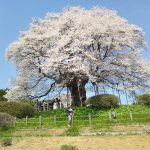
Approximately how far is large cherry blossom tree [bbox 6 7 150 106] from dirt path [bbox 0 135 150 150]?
693 inches

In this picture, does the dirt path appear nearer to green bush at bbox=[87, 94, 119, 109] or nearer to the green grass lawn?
the green grass lawn

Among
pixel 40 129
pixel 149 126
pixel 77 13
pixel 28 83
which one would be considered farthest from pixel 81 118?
pixel 77 13

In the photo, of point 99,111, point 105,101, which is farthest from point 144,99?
point 99,111

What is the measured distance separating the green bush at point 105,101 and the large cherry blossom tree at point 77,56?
8.09 ft

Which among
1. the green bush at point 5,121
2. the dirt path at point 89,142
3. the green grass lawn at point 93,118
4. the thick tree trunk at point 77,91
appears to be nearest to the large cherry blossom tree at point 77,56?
the thick tree trunk at point 77,91

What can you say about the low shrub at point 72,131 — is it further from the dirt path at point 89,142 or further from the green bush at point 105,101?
the green bush at point 105,101

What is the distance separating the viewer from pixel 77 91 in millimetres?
51875

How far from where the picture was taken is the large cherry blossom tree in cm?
5038

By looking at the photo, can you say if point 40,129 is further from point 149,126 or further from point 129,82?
point 129,82

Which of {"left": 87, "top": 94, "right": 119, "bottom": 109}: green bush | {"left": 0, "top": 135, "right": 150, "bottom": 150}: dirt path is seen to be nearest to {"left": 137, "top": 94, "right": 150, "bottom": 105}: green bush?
{"left": 87, "top": 94, "right": 119, "bottom": 109}: green bush

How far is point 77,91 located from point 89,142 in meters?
22.0

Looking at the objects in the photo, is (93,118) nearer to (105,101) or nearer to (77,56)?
(105,101)

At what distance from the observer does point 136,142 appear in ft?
96.9

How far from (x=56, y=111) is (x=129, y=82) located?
900cm
